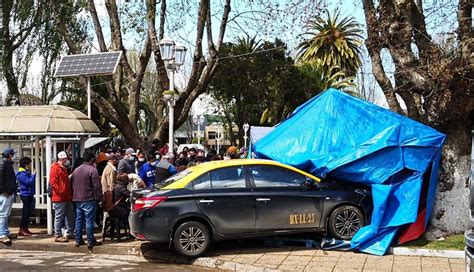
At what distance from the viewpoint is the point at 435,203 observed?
990 cm

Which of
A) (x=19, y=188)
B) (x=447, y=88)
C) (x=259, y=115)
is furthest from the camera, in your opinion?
(x=259, y=115)

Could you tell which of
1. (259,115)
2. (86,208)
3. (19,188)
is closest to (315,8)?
(86,208)

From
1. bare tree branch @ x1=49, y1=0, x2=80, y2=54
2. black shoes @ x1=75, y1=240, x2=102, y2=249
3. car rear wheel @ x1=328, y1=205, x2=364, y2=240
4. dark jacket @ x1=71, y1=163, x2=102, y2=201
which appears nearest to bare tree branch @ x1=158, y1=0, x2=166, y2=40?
bare tree branch @ x1=49, y1=0, x2=80, y2=54

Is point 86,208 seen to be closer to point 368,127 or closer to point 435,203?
point 368,127

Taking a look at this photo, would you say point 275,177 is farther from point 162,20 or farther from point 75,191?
point 162,20

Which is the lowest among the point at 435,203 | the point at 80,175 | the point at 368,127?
the point at 435,203

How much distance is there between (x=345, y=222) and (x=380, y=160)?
1.25 metres

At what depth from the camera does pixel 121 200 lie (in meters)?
10.6

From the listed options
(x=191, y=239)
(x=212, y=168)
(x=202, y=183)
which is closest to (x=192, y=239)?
(x=191, y=239)

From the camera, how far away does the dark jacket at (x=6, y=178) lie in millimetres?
10445

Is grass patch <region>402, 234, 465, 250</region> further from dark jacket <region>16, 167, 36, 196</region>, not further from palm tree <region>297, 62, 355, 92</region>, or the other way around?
palm tree <region>297, 62, 355, 92</region>

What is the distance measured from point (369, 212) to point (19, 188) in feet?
23.2

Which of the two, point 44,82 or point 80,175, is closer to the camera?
point 80,175

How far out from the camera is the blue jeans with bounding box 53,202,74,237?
1061 cm
